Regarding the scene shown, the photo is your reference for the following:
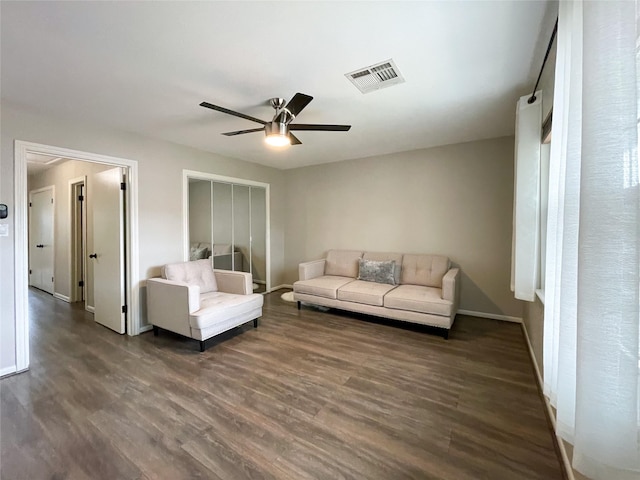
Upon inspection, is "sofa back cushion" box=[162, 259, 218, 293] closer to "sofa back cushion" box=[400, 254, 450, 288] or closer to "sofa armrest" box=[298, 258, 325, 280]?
"sofa armrest" box=[298, 258, 325, 280]

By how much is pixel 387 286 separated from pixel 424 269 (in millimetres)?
636

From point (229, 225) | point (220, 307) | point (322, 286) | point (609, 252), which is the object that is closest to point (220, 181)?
point (229, 225)

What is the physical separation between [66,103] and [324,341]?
356 cm

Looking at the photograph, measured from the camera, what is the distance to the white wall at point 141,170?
8.32 feet

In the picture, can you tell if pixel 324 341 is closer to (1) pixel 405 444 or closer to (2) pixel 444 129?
(1) pixel 405 444

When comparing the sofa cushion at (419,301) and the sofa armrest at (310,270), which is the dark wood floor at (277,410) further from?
the sofa armrest at (310,270)

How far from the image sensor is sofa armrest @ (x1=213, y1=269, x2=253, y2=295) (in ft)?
12.2

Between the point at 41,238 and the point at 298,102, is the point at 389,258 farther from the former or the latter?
the point at 41,238

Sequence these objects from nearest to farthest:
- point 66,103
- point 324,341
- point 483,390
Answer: point 483,390 → point 66,103 → point 324,341

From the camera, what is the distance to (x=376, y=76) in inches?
86.3

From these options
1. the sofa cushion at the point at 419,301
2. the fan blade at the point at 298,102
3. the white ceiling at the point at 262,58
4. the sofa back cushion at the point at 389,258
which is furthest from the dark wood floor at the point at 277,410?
the white ceiling at the point at 262,58

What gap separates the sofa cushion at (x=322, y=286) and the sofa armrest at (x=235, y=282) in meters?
0.89

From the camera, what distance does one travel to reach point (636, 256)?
765 millimetres

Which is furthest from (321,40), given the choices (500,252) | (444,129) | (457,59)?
(500,252)
